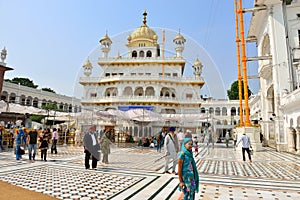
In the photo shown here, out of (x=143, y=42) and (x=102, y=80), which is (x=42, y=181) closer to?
(x=102, y=80)

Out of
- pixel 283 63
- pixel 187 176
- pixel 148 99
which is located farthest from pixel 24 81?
pixel 187 176

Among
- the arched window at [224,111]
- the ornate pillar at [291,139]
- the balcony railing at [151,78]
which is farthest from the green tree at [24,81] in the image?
the ornate pillar at [291,139]

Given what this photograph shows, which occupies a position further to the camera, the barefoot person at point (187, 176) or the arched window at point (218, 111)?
the arched window at point (218, 111)

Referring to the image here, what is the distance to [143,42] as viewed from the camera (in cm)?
3272

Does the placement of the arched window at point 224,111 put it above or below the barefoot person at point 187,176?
above

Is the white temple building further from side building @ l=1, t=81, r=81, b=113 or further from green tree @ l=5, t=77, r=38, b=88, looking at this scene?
green tree @ l=5, t=77, r=38, b=88

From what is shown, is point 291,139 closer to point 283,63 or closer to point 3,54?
point 283,63

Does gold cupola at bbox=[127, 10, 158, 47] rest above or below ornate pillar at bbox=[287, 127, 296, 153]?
above

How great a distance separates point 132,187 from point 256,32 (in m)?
22.2

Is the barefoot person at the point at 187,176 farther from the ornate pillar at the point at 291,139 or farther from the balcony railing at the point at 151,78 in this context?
the balcony railing at the point at 151,78

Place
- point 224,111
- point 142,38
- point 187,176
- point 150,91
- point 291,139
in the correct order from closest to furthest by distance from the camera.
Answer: point 187,176, point 291,139, point 150,91, point 142,38, point 224,111

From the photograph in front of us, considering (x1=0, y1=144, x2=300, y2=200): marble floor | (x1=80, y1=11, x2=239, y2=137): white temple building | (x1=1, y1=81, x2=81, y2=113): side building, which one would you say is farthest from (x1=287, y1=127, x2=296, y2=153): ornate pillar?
(x1=1, y1=81, x2=81, y2=113): side building

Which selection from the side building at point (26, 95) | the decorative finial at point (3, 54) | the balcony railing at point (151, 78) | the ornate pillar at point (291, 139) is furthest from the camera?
the side building at point (26, 95)

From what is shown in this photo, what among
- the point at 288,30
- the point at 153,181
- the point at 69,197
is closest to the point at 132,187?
the point at 153,181
